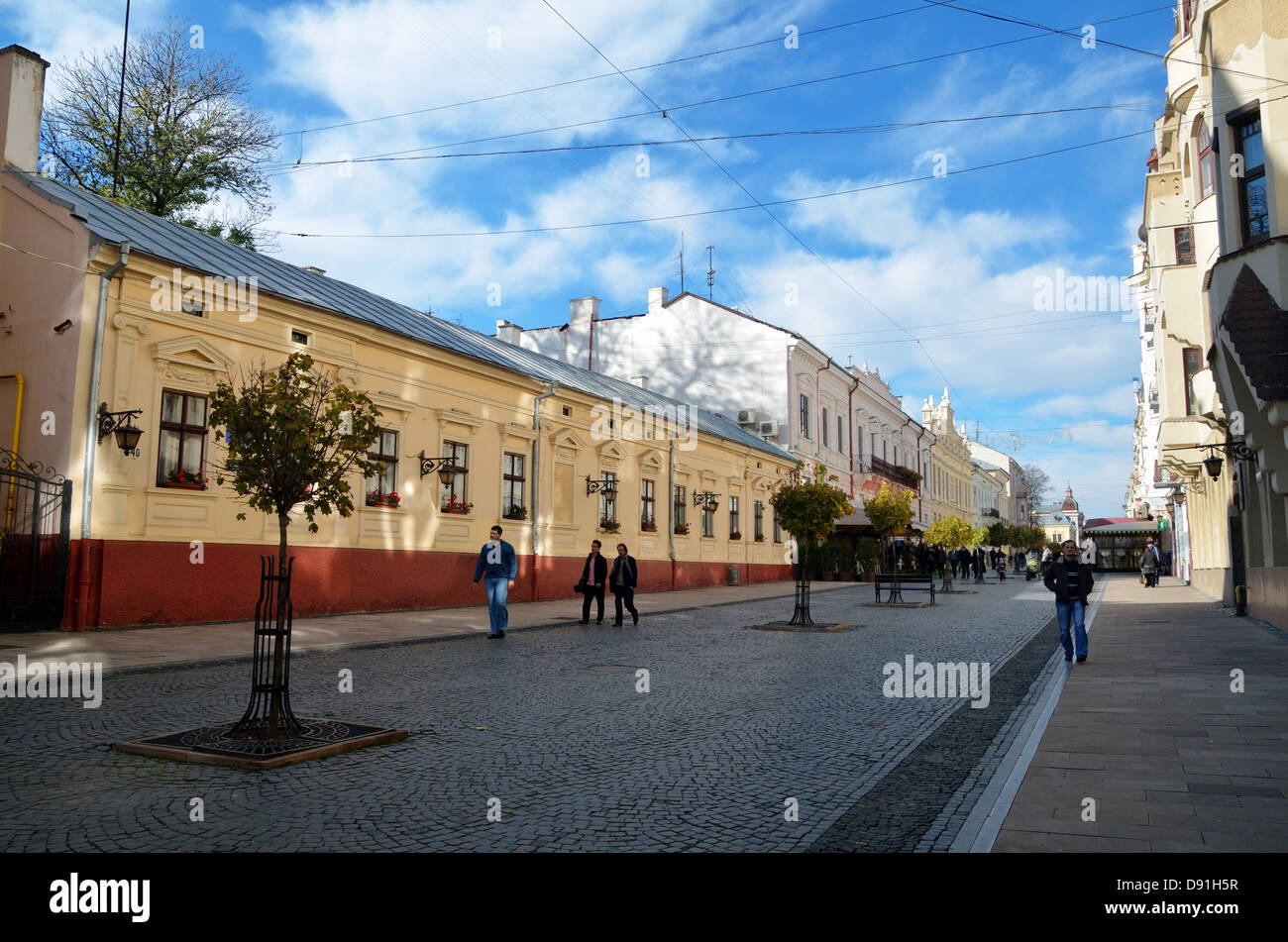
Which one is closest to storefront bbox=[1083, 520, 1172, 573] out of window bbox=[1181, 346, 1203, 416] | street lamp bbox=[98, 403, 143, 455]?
window bbox=[1181, 346, 1203, 416]

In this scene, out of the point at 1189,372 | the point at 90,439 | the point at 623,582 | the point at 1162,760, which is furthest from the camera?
the point at 1189,372

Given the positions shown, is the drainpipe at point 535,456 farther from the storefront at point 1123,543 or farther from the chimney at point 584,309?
the storefront at point 1123,543

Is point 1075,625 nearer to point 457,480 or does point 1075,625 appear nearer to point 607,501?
point 457,480

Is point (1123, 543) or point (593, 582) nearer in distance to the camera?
point (593, 582)

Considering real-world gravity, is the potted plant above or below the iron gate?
above

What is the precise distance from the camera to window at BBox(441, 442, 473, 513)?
21.2 meters

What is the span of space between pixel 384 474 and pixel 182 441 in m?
4.37

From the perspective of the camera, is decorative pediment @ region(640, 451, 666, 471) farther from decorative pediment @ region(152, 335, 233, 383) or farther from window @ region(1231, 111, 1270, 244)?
window @ region(1231, 111, 1270, 244)

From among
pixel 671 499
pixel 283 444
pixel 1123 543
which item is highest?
pixel 671 499

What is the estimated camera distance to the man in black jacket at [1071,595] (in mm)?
12047

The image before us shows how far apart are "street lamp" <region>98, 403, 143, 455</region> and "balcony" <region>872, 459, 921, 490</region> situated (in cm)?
4150

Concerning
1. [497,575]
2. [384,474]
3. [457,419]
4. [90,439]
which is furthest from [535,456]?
[90,439]

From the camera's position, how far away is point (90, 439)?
1428 cm
